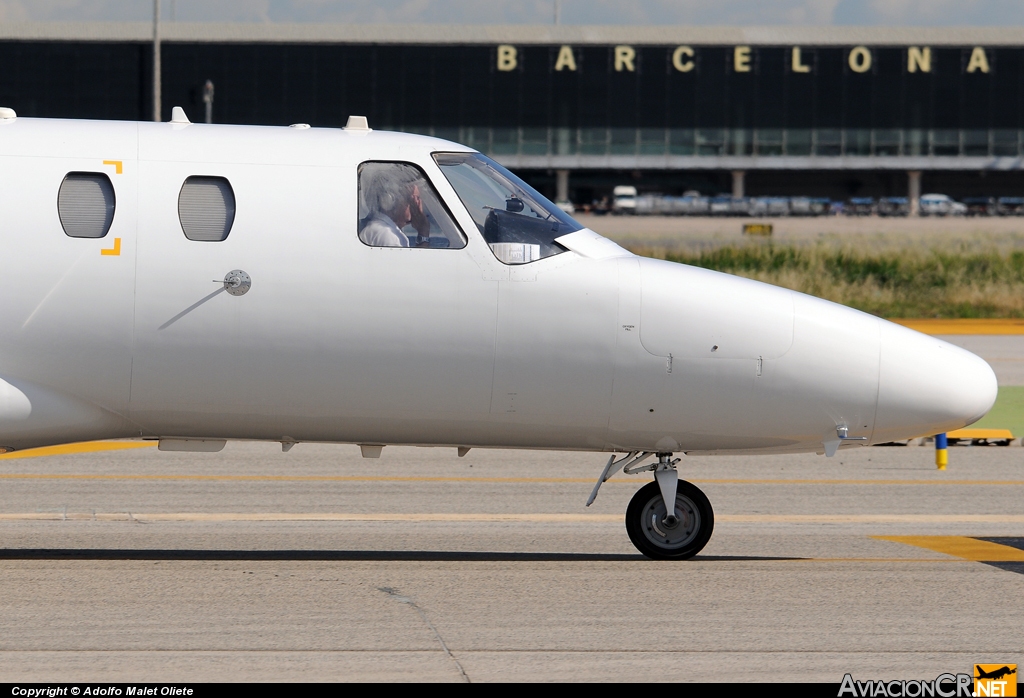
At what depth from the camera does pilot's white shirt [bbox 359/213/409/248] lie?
8.00 meters

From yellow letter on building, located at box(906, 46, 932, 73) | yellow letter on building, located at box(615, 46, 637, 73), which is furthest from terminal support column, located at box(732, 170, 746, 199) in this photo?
yellow letter on building, located at box(906, 46, 932, 73)

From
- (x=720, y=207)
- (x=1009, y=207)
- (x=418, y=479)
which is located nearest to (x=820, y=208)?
(x=720, y=207)

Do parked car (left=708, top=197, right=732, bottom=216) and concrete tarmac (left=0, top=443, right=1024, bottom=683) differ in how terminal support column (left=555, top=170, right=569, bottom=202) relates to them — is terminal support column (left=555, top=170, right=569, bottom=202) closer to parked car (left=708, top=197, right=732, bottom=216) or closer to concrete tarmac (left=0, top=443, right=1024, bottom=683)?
parked car (left=708, top=197, right=732, bottom=216)

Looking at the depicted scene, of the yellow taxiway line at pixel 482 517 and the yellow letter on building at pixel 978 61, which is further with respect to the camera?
the yellow letter on building at pixel 978 61

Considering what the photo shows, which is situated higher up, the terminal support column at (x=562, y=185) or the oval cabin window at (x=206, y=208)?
the terminal support column at (x=562, y=185)

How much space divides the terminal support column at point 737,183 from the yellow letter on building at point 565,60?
14250 mm

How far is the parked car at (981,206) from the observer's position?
9625cm

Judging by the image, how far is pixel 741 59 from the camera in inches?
3812

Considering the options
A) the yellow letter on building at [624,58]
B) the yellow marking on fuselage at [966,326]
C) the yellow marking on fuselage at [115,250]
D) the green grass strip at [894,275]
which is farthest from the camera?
the yellow letter on building at [624,58]

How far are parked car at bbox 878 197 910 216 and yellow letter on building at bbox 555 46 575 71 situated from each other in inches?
909

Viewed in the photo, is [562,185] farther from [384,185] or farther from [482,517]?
[384,185]

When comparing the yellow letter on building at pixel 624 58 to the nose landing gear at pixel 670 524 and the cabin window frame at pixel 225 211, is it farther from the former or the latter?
the cabin window frame at pixel 225 211

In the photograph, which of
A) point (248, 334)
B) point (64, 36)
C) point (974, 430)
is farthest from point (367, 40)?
point (248, 334)

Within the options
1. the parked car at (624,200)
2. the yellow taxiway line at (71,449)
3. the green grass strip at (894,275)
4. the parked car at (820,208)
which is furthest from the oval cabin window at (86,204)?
the parked car at (820,208)
